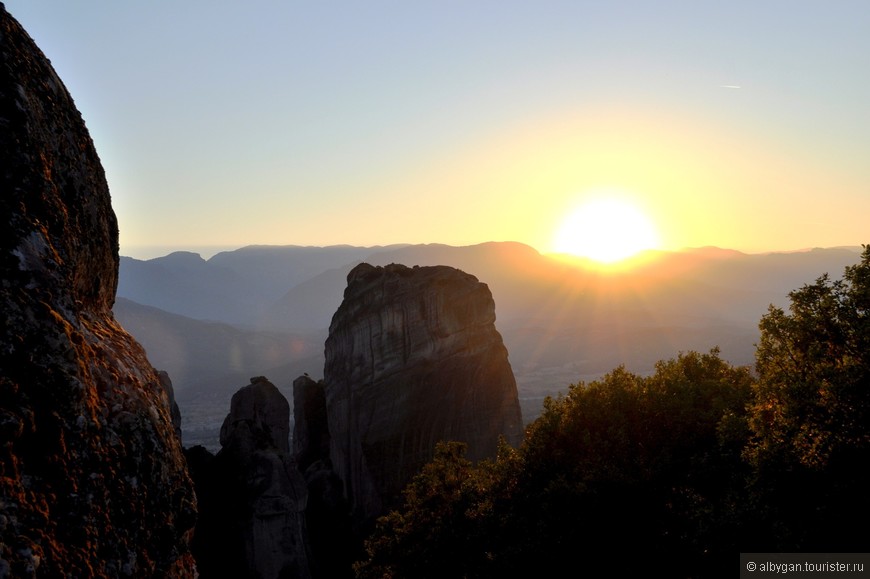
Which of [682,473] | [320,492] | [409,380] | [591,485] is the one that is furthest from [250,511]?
[682,473]

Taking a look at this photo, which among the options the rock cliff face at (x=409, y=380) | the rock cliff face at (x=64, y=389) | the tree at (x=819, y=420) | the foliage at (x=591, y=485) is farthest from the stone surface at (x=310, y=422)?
the rock cliff face at (x=64, y=389)

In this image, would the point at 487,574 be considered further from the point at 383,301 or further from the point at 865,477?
the point at 383,301

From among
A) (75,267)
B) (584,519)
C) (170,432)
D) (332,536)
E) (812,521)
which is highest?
(75,267)

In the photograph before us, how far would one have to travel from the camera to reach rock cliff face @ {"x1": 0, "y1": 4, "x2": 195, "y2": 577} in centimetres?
815

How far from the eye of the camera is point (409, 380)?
187 ft

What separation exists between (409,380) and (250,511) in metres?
20.0

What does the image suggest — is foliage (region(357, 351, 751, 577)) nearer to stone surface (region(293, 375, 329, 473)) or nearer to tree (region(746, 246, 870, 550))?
tree (region(746, 246, 870, 550))

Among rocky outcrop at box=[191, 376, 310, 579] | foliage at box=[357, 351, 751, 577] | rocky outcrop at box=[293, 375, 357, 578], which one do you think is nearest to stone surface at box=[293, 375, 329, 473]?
rocky outcrop at box=[293, 375, 357, 578]

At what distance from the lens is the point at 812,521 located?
1719cm

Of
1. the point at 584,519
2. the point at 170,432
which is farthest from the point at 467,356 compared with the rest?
the point at 170,432

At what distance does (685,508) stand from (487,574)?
27.9ft

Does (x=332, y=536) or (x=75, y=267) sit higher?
(x=75, y=267)

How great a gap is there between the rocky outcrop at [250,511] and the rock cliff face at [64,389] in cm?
3380

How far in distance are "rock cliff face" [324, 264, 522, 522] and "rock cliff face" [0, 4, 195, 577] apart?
1771 inches
